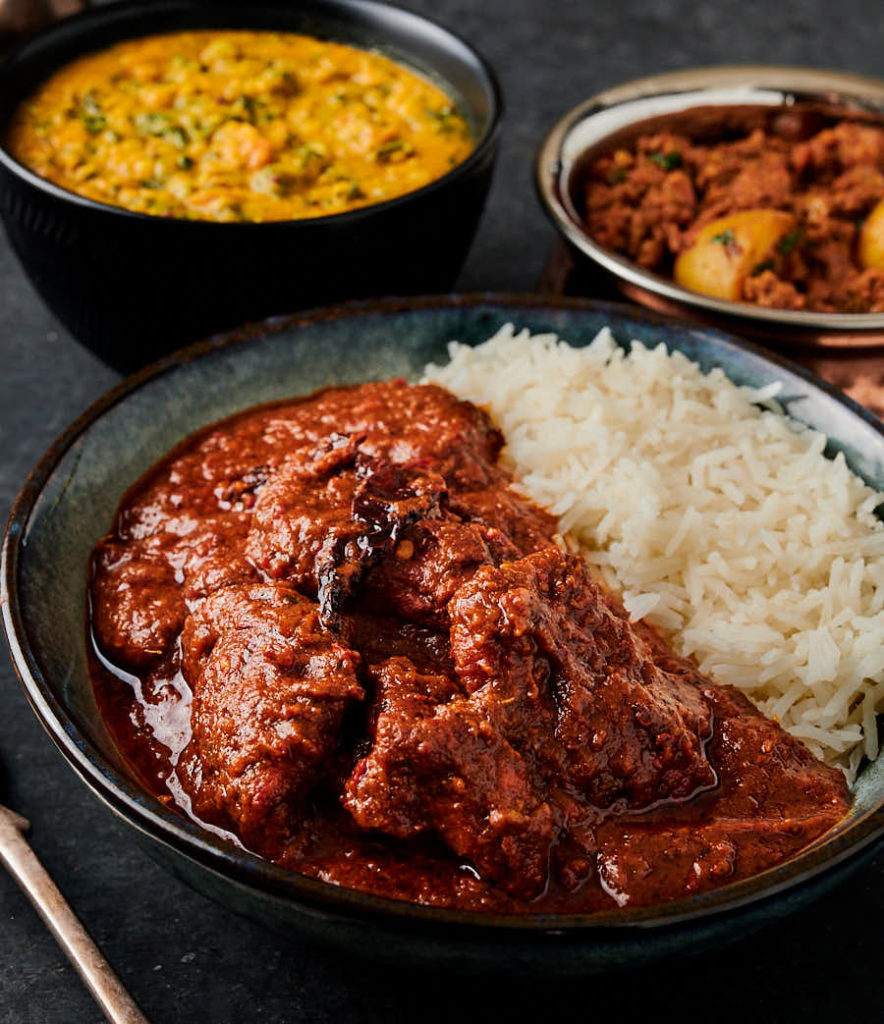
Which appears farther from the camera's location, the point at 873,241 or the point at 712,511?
the point at 873,241

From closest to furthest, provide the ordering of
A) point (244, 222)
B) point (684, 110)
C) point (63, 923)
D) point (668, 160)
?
point (63, 923), point (244, 222), point (668, 160), point (684, 110)

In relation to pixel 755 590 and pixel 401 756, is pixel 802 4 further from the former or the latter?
pixel 401 756

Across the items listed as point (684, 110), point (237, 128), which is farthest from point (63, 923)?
point (684, 110)

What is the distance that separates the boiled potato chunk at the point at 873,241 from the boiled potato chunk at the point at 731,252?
305 mm

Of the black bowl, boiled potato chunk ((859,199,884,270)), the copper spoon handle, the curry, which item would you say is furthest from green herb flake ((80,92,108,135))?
boiled potato chunk ((859,199,884,270))

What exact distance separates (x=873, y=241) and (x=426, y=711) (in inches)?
108

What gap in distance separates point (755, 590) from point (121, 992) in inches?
69.1

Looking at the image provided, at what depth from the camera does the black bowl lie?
370 cm

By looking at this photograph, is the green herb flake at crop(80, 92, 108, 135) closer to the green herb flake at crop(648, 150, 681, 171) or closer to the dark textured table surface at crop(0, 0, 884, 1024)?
the dark textured table surface at crop(0, 0, 884, 1024)

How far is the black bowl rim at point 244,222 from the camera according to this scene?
3648 mm

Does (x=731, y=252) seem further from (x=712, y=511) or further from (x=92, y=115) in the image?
(x=92, y=115)

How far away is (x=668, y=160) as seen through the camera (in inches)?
185

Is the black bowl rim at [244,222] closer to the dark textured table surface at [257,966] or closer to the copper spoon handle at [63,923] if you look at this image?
the dark textured table surface at [257,966]

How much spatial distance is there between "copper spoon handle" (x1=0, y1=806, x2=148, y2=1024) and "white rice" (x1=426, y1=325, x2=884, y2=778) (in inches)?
57.5
